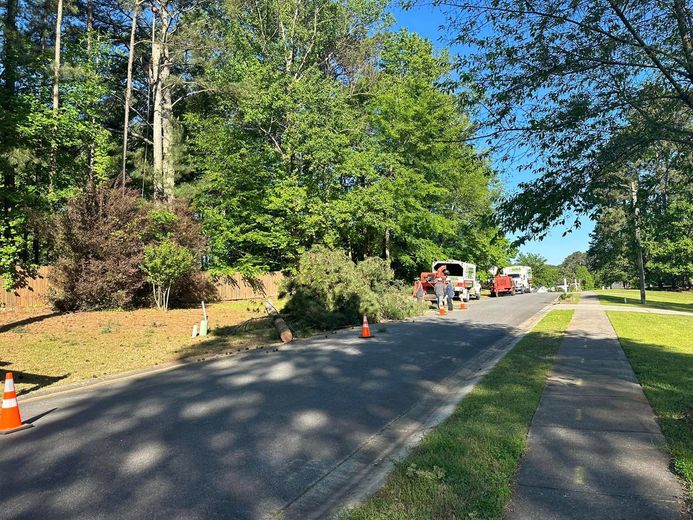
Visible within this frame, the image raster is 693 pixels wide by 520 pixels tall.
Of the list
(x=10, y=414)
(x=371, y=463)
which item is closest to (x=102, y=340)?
(x=10, y=414)

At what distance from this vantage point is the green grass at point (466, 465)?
3555 mm

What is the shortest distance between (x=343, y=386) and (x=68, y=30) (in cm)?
2914

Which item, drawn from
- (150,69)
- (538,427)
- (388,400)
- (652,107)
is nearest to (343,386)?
(388,400)

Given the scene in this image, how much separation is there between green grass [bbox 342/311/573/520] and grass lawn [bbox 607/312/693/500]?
1351 millimetres

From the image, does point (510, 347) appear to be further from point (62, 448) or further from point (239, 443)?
point (62, 448)

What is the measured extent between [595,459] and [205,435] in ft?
13.2

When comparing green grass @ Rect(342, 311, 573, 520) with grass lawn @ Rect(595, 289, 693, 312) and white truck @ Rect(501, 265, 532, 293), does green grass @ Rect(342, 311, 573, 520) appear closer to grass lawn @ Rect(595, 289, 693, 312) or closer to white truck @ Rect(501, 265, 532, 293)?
grass lawn @ Rect(595, 289, 693, 312)

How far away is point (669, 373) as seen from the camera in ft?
26.1

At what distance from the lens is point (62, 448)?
17.3 feet

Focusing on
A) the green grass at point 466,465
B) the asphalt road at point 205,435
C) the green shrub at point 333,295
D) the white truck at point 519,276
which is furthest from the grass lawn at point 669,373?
the white truck at point 519,276

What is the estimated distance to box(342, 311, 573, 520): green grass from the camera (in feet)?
11.7

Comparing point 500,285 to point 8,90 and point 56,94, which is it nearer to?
point 56,94

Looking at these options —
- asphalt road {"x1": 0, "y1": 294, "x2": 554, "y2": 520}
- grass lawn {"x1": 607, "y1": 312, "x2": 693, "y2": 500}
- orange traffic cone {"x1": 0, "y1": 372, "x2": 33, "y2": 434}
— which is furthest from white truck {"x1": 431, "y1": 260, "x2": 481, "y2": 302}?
orange traffic cone {"x1": 0, "y1": 372, "x2": 33, "y2": 434}

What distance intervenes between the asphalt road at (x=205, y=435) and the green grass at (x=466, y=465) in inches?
31.9
